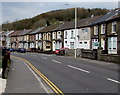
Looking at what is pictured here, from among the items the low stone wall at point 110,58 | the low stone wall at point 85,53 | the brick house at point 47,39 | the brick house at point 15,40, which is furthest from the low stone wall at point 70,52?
the brick house at point 15,40

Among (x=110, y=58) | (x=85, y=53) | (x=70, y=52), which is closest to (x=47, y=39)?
(x=70, y=52)

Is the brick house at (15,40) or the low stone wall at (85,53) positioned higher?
the brick house at (15,40)

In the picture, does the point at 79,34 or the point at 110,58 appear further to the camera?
the point at 79,34

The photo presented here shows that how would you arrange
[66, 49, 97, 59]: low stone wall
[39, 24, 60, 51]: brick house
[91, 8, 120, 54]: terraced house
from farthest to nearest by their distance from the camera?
[39, 24, 60, 51]: brick house < [91, 8, 120, 54]: terraced house < [66, 49, 97, 59]: low stone wall

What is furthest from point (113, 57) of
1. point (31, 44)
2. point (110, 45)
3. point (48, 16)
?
point (48, 16)

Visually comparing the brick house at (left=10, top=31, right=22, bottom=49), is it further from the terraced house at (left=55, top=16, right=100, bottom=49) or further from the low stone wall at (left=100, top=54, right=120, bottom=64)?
the low stone wall at (left=100, top=54, right=120, bottom=64)

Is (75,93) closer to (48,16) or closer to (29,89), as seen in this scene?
(29,89)

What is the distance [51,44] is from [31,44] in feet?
58.9

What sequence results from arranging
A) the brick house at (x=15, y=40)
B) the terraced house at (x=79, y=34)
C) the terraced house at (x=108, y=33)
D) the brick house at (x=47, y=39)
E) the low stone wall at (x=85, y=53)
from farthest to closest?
the brick house at (x=15, y=40) < the brick house at (x=47, y=39) < the terraced house at (x=79, y=34) < the terraced house at (x=108, y=33) < the low stone wall at (x=85, y=53)

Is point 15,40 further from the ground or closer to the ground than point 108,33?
further from the ground

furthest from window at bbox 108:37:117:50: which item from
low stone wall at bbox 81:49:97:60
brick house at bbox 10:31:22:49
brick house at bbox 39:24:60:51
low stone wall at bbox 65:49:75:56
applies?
brick house at bbox 10:31:22:49

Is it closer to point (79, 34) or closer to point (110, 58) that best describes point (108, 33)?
point (110, 58)

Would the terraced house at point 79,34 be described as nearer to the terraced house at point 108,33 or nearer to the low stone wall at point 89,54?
the terraced house at point 108,33

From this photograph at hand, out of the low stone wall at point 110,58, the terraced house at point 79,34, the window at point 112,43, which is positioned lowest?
the low stone wall at point 110,58
